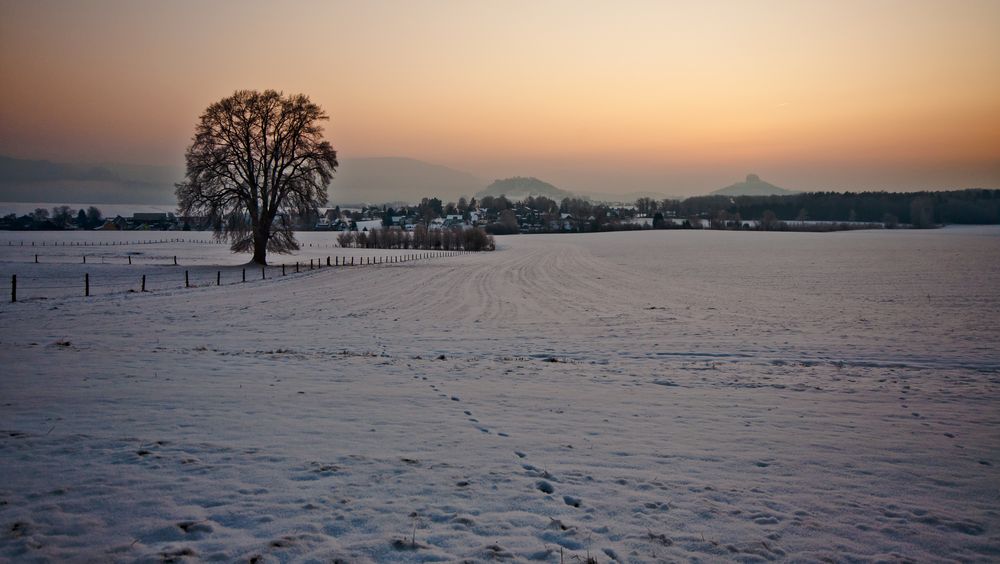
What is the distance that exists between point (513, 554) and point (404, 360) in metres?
9.18

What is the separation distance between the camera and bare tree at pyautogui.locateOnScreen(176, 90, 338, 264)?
153 ft

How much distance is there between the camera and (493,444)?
7730mm

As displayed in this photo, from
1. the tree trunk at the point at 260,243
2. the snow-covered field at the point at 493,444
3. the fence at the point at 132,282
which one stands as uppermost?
the tree trunk at the point at 260,243

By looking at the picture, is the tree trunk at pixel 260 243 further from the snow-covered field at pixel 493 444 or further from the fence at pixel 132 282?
the snow-covered field at pixel 493 444

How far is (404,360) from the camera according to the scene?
1390 centimetres

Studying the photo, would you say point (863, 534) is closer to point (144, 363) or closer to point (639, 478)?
point (639, 478)

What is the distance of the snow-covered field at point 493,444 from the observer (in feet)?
17.4

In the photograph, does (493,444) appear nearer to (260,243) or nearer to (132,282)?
(132,282)

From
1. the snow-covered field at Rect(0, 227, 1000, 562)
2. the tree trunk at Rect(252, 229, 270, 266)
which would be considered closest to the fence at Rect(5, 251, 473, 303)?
the tree trunk at Rect(252, 229, 270, 266)

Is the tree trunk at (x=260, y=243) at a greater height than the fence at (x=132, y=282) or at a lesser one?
greater

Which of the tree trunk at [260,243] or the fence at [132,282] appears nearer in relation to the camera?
the fence at [132,282]

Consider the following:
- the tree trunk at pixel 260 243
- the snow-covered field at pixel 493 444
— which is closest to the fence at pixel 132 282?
the tree trunk at pixel 260 243

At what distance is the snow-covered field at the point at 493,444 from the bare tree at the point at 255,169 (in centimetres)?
3102

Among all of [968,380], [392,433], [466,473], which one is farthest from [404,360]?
[968,380]
